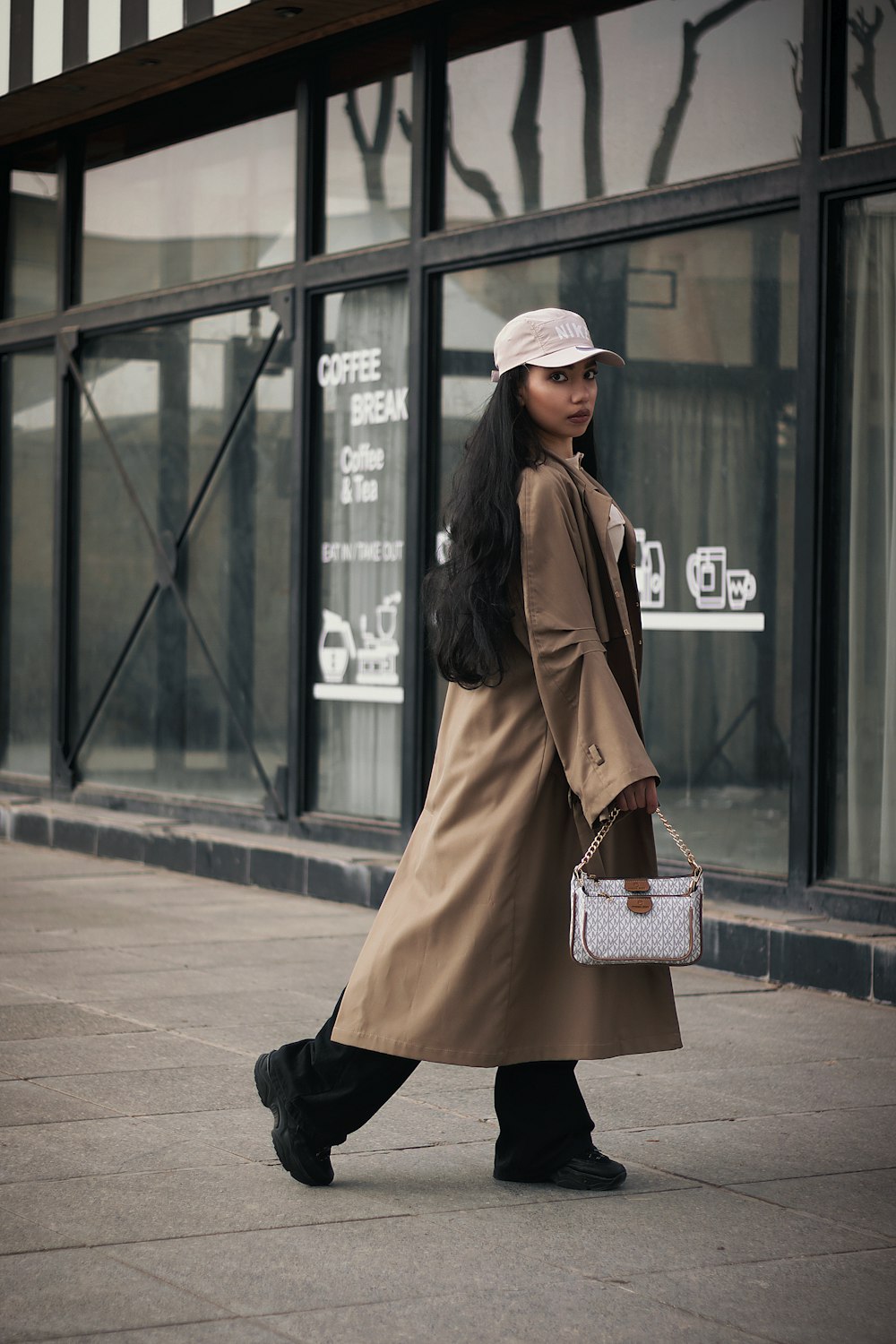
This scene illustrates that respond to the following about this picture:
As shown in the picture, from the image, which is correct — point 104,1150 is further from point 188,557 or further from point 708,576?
point 188,557

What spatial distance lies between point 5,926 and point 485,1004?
4502 millimetres

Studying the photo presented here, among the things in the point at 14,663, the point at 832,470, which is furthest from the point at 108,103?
→ the point at 832,470

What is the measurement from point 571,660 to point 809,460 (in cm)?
342

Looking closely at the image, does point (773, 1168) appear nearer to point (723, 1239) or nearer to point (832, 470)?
point (723, 1239)

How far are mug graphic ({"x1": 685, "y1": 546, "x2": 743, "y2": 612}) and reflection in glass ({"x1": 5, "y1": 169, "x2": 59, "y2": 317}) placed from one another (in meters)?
5.76

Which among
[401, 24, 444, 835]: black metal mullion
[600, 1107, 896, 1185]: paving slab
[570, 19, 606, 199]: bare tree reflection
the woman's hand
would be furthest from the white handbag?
[401, 24, 444, 835]: black metal mullion

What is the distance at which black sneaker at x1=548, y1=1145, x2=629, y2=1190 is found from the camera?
13.8ft

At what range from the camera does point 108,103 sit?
1116 cm

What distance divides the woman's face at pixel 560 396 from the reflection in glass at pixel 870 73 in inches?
129

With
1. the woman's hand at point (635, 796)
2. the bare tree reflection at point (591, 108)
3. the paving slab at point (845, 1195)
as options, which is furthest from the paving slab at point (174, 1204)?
the bare tree reflection at point (591, 108)

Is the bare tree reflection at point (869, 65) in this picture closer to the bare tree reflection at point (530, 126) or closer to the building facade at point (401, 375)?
the building facade at point (401, 375)

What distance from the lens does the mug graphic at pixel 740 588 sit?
296 inches

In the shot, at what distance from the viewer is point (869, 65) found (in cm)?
702

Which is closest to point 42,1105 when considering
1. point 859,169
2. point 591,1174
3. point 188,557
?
point 591,1174
